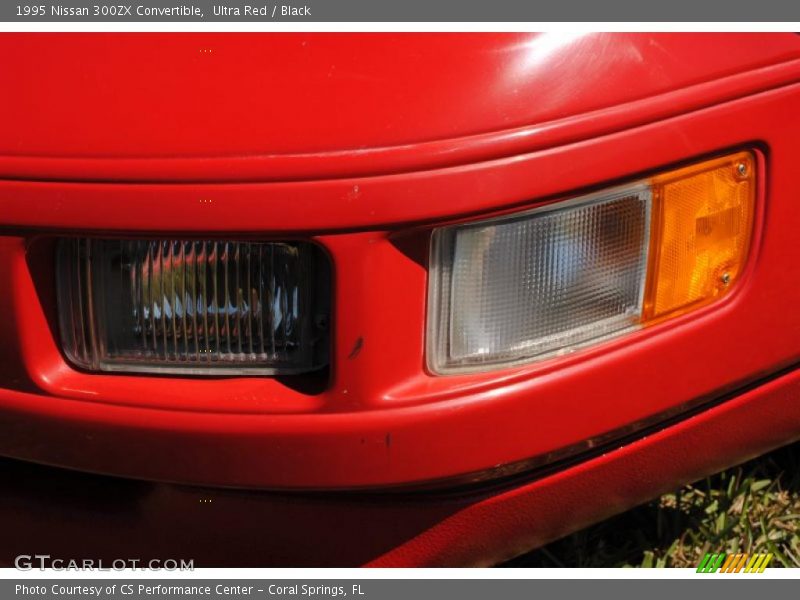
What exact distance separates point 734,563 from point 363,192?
126 centimetres

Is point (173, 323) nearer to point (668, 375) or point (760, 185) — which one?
point (668, 375)

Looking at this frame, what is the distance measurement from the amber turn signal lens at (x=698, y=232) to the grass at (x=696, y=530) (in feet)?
2.70

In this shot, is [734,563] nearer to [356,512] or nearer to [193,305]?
[356,512]

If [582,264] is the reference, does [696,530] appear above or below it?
below

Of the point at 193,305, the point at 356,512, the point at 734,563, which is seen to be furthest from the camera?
the point at 734,563

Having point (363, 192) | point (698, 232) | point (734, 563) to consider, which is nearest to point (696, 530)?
point (734, 563)

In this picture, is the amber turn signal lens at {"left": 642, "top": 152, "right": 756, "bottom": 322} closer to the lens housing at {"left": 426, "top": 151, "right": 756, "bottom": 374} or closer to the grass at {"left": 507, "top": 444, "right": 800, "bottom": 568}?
the lens housing at {"left": 426, "top": 151, "right": 756, "bottom": 374}

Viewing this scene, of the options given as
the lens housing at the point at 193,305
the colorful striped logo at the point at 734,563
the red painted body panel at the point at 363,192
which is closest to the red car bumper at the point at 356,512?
the red painted body panel at the point at 363,192

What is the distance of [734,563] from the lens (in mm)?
2094

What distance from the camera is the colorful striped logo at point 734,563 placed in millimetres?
2072

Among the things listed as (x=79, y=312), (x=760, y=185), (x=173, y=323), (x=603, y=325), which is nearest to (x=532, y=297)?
(x=603, y=325)

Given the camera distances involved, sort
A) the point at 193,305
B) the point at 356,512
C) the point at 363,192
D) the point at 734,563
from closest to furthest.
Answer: the point at 363,192 → the point at 193,305 → the point at 356,512 → the point at 734,563

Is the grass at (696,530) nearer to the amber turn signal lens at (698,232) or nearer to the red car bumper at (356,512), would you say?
the red car bumper at (356,512)

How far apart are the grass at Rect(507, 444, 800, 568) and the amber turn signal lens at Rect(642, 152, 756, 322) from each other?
2.70 feet
